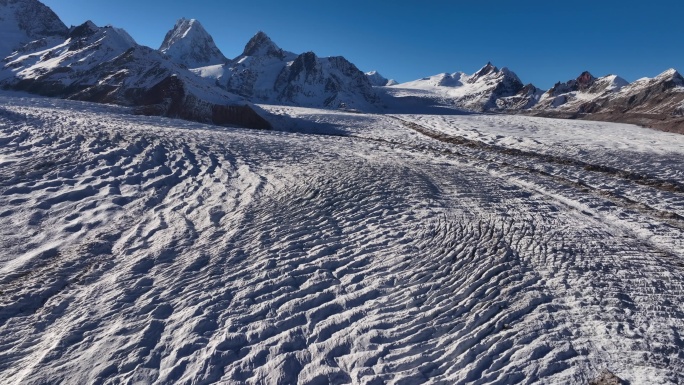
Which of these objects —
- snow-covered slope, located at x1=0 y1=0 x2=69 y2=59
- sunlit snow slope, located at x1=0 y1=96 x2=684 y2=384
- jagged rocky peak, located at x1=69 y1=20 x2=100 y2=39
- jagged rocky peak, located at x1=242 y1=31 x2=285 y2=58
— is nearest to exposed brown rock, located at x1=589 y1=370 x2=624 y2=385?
sunlit snow slope, located at x1=0 y1=96 x2=684 y2=384

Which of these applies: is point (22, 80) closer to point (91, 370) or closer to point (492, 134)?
point (492, 134)

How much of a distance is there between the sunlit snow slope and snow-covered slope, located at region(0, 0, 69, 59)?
13222 cm

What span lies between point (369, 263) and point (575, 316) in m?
3.95

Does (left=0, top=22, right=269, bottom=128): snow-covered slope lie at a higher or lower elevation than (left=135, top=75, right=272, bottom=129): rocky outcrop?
higher

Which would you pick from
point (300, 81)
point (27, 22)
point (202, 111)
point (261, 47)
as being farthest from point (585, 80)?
point (27, 22)

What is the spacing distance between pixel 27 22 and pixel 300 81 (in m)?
80.0

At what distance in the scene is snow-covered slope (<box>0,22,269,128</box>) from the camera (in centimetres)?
3675

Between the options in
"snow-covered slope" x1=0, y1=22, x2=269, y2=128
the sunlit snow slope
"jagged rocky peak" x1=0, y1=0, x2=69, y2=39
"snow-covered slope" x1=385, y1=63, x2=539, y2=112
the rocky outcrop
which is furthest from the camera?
"snow-covered slope" x1=385, y1=63, x2=539, y2=112

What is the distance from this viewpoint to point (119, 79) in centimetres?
5403

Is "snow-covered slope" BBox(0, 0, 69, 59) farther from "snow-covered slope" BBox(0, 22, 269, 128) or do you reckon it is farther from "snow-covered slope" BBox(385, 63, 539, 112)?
Answer: "snow-covered slope" BBox(385, 63, 539, 112)

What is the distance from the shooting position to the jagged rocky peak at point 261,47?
187962 millimetres

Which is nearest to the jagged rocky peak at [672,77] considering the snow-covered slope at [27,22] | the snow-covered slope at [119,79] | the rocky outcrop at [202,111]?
the snow-covered slope at [119,79]

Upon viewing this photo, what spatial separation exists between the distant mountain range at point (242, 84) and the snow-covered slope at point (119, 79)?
0.13m

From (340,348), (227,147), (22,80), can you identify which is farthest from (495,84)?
(340,348)
